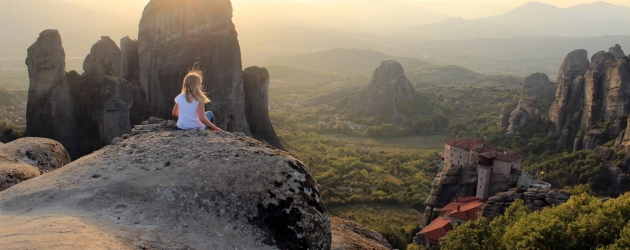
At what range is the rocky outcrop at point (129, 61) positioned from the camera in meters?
37.6

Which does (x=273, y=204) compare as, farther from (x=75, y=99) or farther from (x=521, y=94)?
(x=521, y=94)

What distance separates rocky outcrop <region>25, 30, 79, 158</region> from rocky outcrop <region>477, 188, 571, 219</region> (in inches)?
954

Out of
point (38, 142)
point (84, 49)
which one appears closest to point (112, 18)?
point (84, 49)

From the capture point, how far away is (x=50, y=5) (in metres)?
170

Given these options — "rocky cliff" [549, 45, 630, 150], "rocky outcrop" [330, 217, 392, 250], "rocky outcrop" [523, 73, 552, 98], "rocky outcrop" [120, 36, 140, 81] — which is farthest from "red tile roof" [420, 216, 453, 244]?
"rocky outcrop" [523, 73, 552, 98]

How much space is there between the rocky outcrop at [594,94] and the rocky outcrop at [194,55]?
100 feet

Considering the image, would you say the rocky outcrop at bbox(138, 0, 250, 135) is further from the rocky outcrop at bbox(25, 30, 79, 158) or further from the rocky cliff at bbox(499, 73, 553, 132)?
the rocky cliff at bbox(499, 73, 553, 132)

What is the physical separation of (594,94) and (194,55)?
3575cm

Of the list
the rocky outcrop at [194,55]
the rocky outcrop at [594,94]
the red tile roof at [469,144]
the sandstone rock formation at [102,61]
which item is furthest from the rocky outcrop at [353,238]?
the rocky outcrop at [594,94]

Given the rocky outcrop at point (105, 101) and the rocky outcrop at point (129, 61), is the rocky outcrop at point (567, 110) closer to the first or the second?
the rocky outcrop at point (105, 101)

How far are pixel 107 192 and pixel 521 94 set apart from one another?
74150 millimetres

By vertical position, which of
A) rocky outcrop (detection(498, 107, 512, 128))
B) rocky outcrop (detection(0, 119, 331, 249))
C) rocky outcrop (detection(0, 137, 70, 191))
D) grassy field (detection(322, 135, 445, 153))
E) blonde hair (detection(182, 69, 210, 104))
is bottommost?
grassy field (detection(322, 135, 445, 153))

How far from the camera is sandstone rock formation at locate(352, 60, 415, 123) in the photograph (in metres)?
73.7

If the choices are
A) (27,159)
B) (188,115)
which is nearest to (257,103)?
(27,159)
